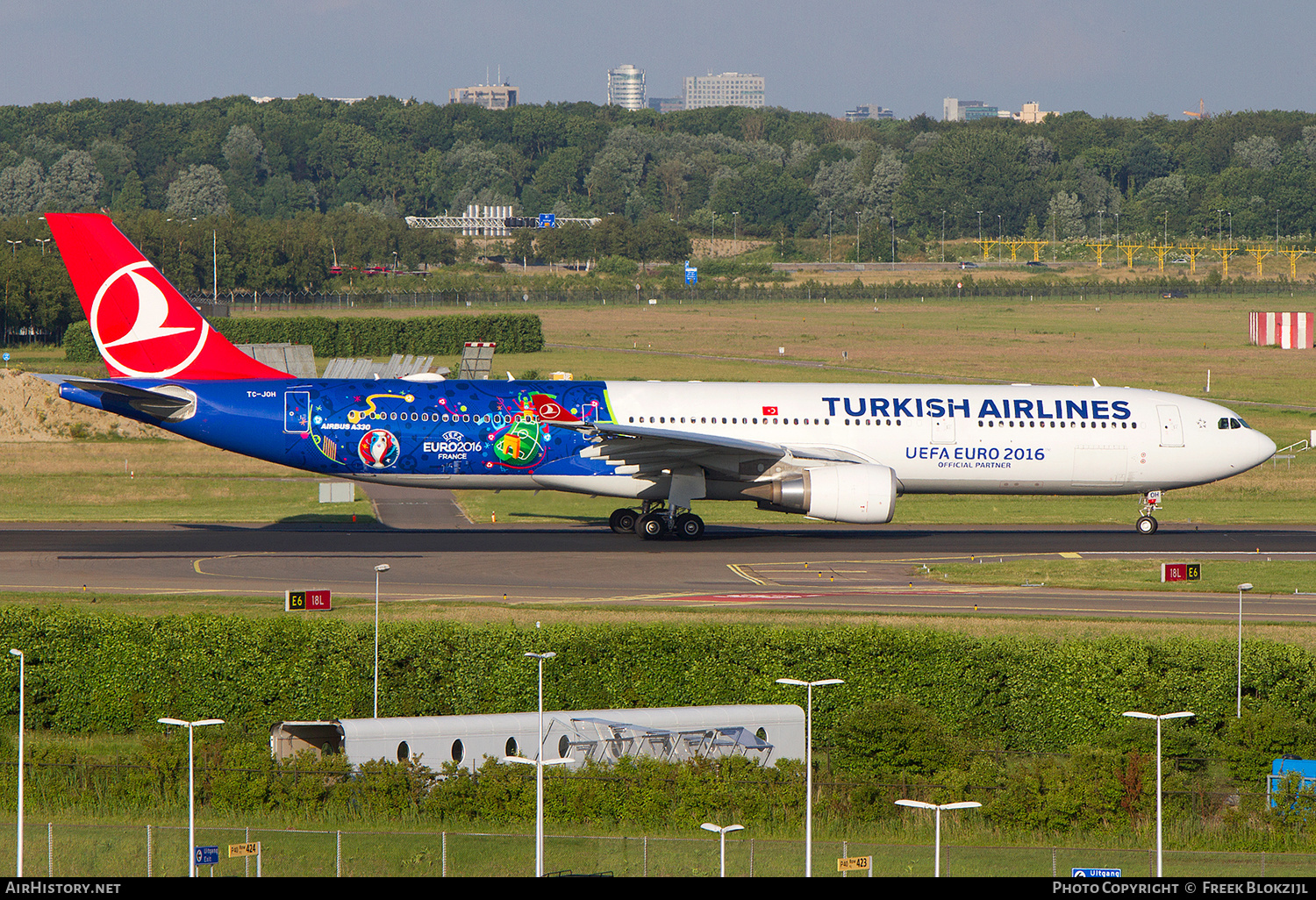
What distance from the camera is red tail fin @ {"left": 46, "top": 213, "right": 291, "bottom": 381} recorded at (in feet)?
140

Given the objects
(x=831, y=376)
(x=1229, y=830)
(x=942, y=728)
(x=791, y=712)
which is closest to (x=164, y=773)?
(x=791, y=712)

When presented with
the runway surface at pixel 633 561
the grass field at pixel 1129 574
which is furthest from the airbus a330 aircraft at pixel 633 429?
the grass field at pixel 1129 574

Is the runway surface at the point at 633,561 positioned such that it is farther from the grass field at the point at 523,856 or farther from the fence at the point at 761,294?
the fence at the point at 761,294

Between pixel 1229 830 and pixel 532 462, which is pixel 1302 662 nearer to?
pixel 1229 830

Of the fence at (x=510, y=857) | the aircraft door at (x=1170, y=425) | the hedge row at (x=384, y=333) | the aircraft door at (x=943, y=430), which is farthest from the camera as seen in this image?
the hedge row at (x=384, y=333)

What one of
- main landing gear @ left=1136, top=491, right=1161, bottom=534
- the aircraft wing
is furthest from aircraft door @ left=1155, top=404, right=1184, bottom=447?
the aircraft wing

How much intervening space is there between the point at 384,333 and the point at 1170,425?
7173 centimetres

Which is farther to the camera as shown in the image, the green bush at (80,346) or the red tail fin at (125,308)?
the green bush at (80,346)

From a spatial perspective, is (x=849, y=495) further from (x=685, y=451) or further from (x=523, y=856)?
(x=523, y=856)

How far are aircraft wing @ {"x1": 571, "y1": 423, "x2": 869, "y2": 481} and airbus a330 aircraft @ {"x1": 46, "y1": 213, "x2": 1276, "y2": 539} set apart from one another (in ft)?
0.22

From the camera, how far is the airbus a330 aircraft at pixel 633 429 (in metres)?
41.6

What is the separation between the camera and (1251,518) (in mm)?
51406

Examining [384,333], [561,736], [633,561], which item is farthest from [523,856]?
[384,333]

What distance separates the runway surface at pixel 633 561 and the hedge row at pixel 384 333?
57559mm
